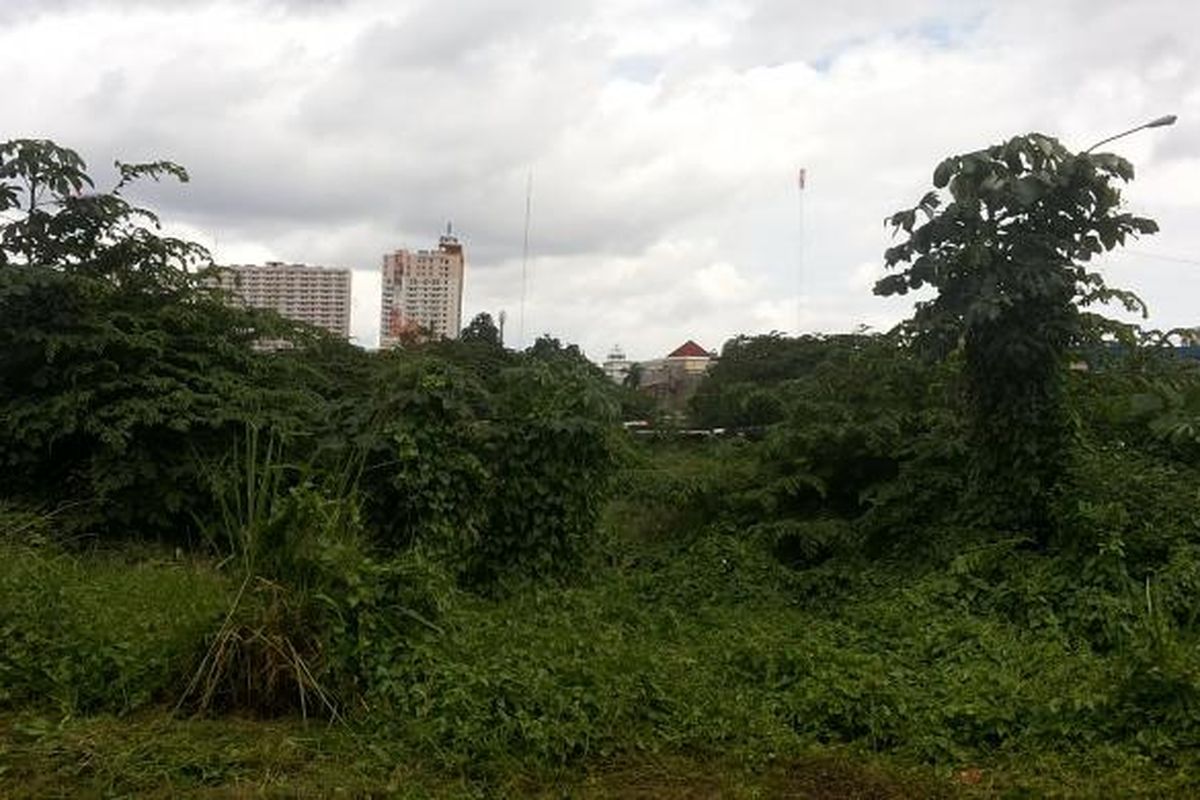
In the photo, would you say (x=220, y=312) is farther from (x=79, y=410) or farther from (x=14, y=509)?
(x=14, y=509)

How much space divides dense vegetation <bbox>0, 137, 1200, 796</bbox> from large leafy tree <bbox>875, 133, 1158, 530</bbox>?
0.08ft

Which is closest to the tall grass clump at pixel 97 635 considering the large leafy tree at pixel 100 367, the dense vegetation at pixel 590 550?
the dense vegetation at pixel 590 550

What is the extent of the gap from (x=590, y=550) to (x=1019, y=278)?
3060mm

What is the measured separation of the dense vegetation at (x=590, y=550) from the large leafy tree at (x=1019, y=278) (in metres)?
0.02

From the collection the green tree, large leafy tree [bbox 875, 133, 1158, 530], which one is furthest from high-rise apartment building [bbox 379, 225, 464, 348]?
large leafy tree [bbox 875, 133, 1158, 530]

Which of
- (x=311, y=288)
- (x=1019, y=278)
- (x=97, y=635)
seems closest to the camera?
(x=97, y=635)

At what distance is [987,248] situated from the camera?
6848mm

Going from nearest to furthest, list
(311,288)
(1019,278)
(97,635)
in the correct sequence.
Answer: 1. (97,635)
2. (1019,278)
3. (311,288)

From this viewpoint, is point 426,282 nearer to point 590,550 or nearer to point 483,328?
point 483,328

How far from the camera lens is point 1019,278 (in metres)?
6.78

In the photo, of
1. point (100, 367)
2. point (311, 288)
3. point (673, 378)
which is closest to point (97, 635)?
point (100, 367)

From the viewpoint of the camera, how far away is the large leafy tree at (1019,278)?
6.88m

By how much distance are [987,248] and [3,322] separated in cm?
601

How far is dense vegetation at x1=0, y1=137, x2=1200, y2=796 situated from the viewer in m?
4.23
